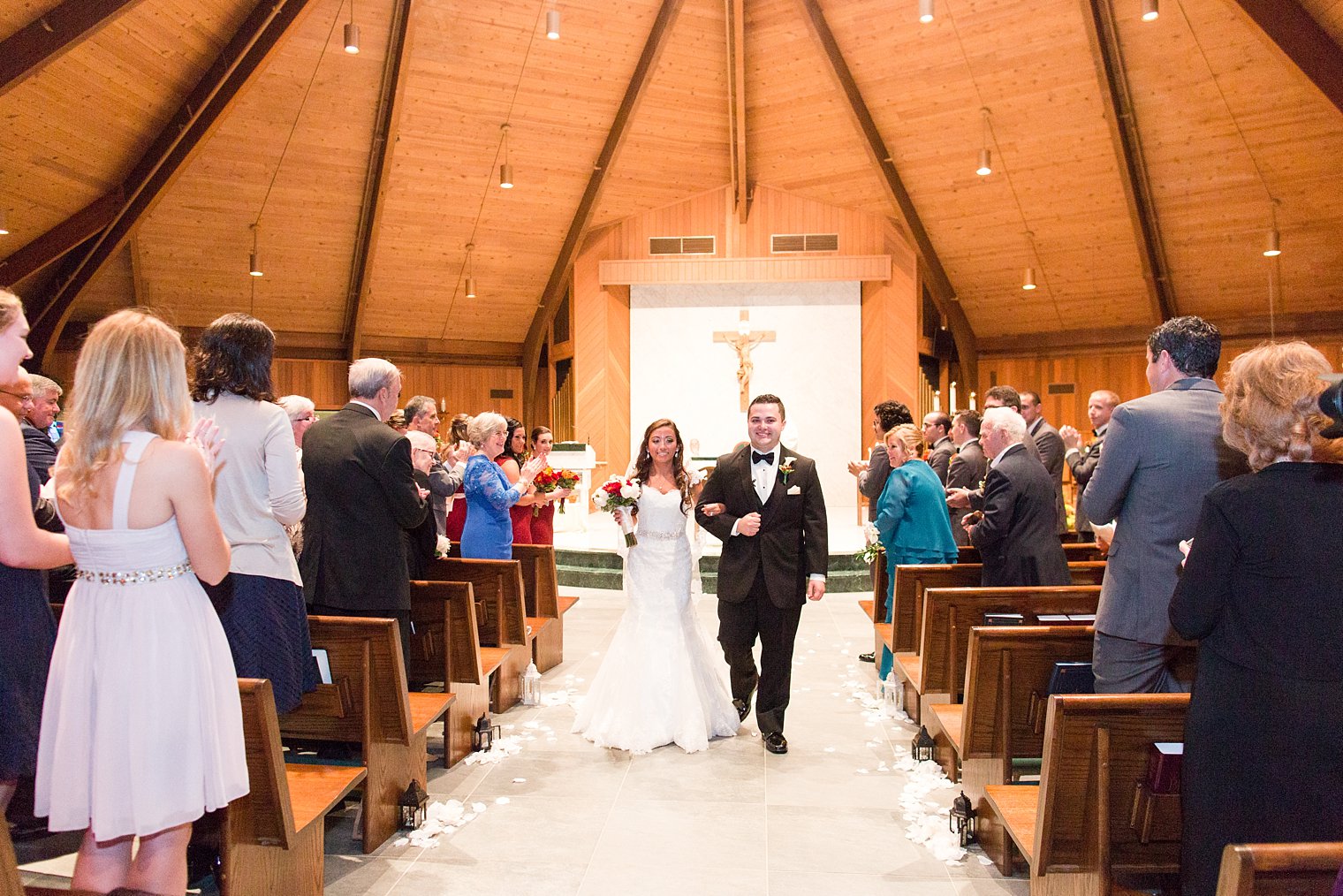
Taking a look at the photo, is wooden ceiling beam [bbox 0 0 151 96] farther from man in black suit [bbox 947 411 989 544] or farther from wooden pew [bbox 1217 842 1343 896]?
wooden pew [bbox 1217 842 1343 896]

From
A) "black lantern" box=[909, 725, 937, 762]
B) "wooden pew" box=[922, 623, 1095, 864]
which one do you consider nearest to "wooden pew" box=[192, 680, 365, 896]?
"wooden pew" box=[922, 623, 1095, 864]

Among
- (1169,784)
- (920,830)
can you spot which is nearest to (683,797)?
(920,830)

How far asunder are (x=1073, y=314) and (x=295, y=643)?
12.5 meters

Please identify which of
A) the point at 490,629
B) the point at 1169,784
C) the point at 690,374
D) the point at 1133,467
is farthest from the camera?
the point at 690,374

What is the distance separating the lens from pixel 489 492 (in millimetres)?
5387

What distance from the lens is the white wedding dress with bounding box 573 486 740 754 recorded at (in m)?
4.52

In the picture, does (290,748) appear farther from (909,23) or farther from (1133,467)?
(909,23)

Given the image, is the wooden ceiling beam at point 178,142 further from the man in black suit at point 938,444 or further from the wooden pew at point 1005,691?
the wooden pew at point 1005,691

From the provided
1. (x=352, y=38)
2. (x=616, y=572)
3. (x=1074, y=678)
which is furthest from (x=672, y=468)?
(x=352, y=38)

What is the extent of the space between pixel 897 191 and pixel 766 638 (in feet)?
29.7

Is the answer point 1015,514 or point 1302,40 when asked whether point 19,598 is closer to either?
point 1015,514

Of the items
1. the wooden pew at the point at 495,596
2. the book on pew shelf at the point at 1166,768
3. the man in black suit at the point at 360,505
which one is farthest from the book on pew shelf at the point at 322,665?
the book on pew shelf at the point at 1166,768

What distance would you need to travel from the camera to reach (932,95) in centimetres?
1087

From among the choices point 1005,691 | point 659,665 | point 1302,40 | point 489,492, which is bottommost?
point 659,665
